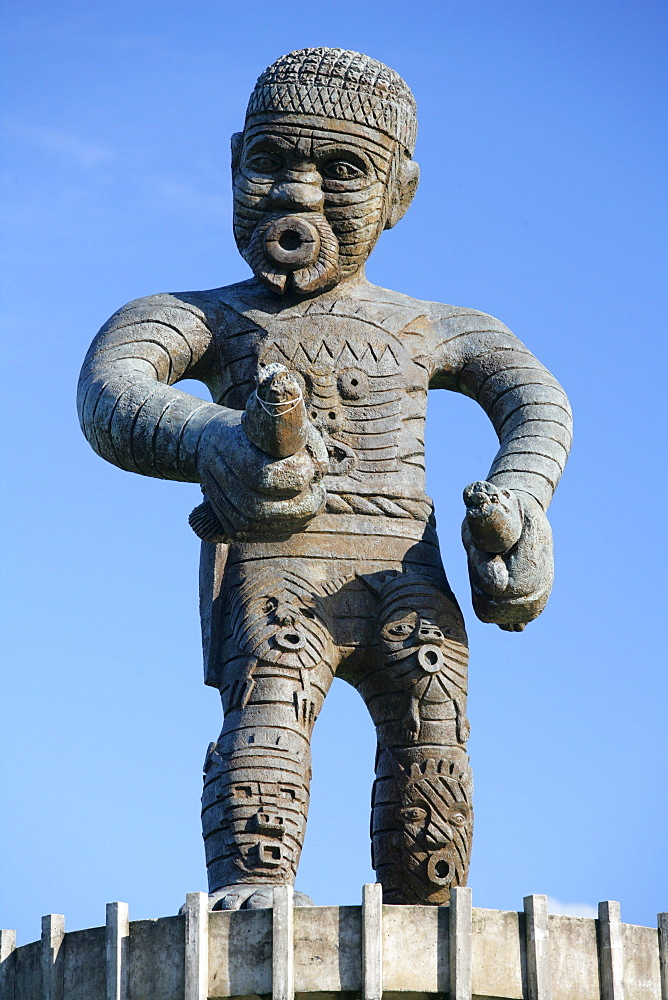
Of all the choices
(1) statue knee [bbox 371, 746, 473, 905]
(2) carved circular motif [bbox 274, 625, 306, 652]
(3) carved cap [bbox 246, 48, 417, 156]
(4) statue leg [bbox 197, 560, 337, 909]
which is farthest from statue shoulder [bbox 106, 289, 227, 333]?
(1) statue knee [bbox 371, 746, 473, 905]

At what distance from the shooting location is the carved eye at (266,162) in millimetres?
9570

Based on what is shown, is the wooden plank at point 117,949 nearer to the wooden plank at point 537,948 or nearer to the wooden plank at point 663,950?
the wooden plank at point 537,948

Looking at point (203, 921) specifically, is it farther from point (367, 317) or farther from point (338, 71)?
point (338, 71)

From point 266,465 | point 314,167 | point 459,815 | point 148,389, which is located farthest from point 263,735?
point 314,167

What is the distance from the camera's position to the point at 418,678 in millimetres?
9008

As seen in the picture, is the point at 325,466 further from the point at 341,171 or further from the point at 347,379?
the point at 341,171

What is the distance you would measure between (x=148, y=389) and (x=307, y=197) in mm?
1141

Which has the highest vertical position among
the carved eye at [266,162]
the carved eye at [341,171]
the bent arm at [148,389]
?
the carved eye at [266,162]

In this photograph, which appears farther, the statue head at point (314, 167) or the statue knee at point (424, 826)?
the statue head at point (314, 167)

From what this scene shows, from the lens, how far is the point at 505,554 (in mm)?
8906

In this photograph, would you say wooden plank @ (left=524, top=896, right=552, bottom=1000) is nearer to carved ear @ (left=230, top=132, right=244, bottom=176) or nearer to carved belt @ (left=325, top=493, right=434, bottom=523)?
carved belt @ (left=325, top=493, right=434, bottom=523)

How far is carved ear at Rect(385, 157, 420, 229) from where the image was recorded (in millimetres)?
9828

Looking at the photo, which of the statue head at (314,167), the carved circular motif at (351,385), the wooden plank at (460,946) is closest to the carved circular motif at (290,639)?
the carved circular motif at (351,385)

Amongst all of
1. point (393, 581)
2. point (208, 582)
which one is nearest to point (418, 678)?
point (393, 581)
